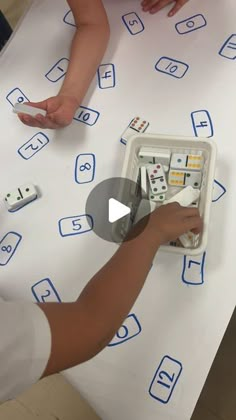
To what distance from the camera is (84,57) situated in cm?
67

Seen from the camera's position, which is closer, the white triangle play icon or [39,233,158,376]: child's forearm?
[39,233,158,376]: child's forearm

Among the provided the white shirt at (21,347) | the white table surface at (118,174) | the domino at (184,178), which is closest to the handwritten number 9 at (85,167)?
the white table surface at (118,174)

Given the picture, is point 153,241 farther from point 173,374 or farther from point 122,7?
point 122,7

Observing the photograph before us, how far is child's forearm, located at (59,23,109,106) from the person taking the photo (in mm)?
657

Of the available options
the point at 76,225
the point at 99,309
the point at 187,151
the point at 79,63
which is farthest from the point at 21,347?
the point at 79,63

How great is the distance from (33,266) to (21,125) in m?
0.25

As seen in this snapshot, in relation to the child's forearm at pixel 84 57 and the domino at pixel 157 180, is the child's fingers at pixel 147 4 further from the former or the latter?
the domino at pixel 157 180

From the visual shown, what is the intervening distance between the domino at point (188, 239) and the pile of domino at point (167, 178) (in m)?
0.04

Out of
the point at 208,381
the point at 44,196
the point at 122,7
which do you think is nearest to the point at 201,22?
the point at 122,7

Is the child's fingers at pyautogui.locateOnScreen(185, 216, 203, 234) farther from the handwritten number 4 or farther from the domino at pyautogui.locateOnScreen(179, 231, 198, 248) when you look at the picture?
the handwritten number 4

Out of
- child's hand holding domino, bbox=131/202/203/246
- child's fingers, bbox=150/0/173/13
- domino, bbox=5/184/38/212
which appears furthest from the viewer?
child's fingers, bbox=150/0/173/13

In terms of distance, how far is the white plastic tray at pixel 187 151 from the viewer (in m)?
0.50

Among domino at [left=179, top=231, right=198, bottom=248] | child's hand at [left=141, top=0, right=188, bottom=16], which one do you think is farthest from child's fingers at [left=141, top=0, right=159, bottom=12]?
domino at [left=179, top=231, right=198, bottom=248]
